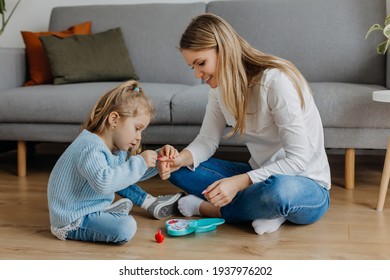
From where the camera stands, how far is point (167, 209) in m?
2.26

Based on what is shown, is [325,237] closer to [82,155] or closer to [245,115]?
[245,115]

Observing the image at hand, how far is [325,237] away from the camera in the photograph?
2027 mm

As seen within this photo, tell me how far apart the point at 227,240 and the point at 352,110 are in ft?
3.08

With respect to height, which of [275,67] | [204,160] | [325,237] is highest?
[275,67]

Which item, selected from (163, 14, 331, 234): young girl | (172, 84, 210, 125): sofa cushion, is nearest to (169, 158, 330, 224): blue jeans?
(163, 14, 331, 234): young girl

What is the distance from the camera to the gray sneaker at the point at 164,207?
2234 mm

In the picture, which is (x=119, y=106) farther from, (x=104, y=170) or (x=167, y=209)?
(x=167, y=209)

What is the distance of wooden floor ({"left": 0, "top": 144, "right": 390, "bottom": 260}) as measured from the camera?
73.5 inches

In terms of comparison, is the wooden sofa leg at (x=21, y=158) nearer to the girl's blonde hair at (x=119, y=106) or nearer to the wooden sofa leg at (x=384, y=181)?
the girl's blonde hair at (x=119, y=106)

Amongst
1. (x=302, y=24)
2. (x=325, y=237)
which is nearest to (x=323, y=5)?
(x=302, y=24)

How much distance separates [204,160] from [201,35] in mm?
514

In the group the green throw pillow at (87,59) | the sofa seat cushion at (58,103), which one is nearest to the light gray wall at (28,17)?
the green throw pillow at (87,59)

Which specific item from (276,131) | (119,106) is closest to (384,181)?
(276,131)
